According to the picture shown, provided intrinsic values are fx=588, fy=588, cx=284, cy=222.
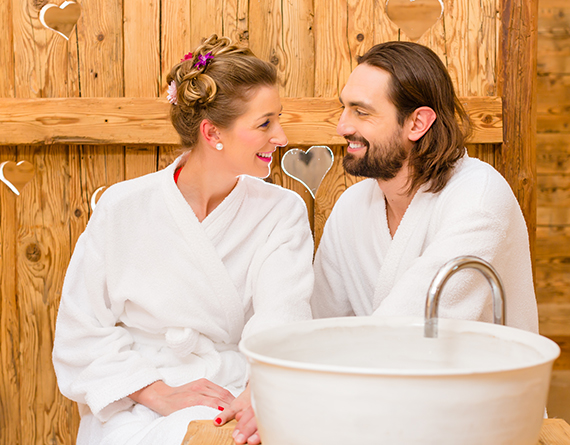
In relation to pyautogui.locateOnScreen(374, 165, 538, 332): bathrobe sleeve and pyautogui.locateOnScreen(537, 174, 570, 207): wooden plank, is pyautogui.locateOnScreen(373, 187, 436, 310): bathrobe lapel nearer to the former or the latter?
pyautogui.locateOnScreen(374, 165, 538, 332): bathrobe sleeve

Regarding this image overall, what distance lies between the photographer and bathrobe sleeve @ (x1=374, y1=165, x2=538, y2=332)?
1.13 m

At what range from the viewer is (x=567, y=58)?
2.13 meters

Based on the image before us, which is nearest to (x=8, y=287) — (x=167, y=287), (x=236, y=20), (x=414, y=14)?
(x=167, y=287)

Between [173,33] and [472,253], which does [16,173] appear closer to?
[173,33]

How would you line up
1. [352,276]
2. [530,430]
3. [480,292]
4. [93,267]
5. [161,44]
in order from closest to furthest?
[530,430] < [480,292] < [93,267] < [352,276] < [161,44]

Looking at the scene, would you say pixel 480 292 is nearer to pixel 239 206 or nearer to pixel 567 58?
pixel 239 206

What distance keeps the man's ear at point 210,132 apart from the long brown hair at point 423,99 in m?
0.44

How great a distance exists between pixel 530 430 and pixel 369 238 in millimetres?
944

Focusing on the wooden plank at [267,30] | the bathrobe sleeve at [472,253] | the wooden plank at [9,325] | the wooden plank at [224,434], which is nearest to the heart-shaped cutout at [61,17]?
the wooden plank at [9,325]

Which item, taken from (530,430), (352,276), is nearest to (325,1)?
(352,276)

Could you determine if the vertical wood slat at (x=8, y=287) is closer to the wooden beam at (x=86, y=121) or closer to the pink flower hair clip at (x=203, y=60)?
the wooden beam at (x=86, y=121)

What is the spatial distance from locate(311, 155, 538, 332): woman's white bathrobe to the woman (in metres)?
0.14

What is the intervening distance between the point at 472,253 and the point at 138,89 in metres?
1.14

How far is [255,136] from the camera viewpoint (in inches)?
58.8
